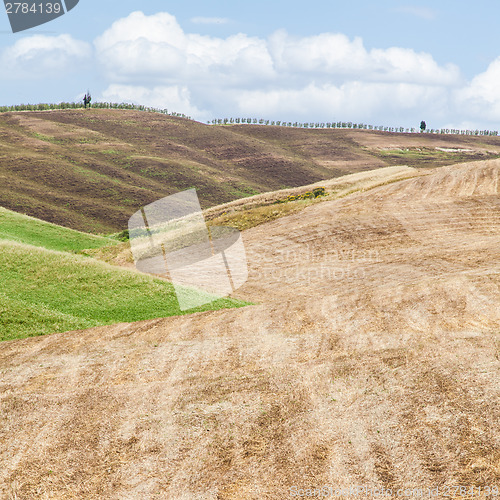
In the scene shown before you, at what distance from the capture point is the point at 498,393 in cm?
1517

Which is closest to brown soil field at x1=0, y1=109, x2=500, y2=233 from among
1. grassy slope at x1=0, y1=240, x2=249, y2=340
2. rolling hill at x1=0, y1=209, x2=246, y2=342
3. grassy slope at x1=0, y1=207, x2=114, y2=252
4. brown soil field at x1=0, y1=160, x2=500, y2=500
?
grassy slope at x1=0, y1=207, x2=114, y2=252

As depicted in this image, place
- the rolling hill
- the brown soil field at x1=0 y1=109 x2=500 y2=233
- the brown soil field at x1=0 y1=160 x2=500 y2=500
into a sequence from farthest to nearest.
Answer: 1. the brown soil field at x1=0 y1=109 x2=500 y2=233
2. the rolling hill
3. the brown soil field at x1=0 y1=160 x2=500 y2=500

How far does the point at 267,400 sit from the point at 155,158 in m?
108

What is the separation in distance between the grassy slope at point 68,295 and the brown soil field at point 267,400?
73.2 inches

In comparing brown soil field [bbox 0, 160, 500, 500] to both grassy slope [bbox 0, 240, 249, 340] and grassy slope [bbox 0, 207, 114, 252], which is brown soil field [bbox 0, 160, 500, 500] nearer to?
grassy slope [bbox 0, 240, 249, 340]

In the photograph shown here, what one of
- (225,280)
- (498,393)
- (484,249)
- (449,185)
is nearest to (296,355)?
(498,393)

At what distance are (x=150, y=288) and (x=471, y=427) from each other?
22.2 metres

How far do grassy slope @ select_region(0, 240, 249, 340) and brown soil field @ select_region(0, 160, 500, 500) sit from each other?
1858mm

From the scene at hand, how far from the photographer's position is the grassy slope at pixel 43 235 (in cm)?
4978

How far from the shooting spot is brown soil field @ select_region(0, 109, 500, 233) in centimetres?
8562

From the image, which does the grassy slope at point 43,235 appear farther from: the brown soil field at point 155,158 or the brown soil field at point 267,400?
the brown soil field at point 267,400

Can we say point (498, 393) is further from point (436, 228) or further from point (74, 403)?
point (436, 228)

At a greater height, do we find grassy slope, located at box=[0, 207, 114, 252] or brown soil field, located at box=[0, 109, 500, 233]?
brown soil field, located at box=[0, 109, 500, 233]

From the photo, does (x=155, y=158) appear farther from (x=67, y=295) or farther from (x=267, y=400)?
(x=267, y=400)
